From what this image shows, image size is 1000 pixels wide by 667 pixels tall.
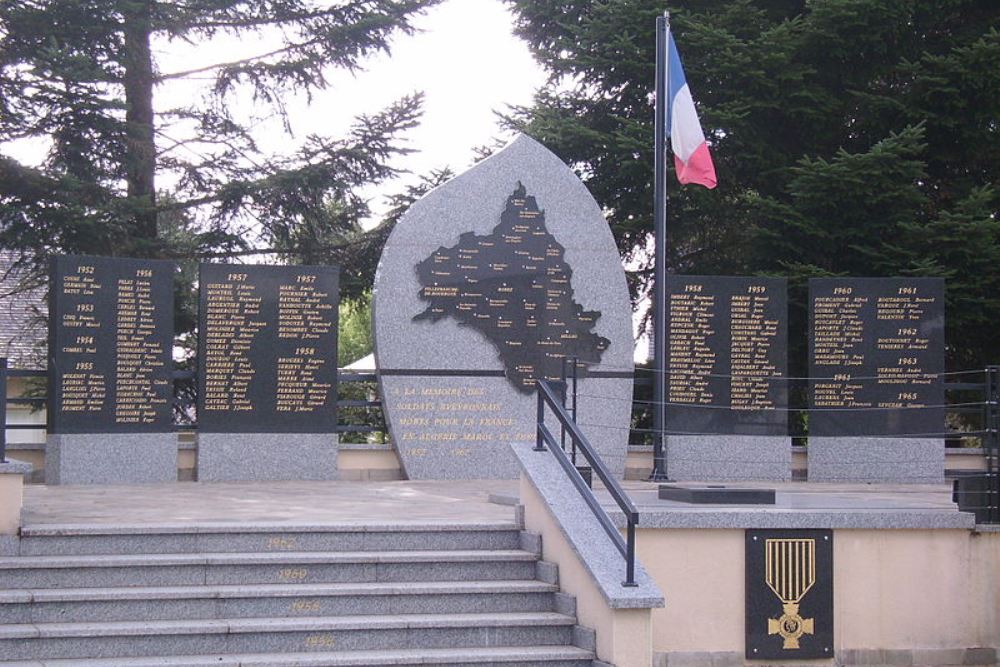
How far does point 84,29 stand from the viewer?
1973 centimetres

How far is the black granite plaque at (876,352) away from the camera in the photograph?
15070mm

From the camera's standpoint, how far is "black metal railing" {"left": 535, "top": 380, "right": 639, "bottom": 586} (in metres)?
8.15

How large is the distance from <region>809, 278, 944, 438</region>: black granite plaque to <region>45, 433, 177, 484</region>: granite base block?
7388mm

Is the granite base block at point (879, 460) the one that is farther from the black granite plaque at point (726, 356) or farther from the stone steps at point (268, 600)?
the stone steps at point (268, 600)

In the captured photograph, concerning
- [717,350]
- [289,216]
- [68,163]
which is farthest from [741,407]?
[68,163]

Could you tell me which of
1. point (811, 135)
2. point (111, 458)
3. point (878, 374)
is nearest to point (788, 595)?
point (878, 374)

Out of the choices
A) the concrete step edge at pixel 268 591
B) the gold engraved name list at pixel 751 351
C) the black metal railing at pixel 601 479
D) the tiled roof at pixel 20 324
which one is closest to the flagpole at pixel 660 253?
the gold engraved name list at pixel 751 351

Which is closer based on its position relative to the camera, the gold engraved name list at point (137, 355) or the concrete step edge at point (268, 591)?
the concrete step edge at point (268, 591)

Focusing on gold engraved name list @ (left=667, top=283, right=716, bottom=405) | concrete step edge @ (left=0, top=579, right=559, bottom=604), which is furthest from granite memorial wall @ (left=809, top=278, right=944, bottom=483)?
concrete step edge @ (left=0, top=579, right=559, bottom=604)

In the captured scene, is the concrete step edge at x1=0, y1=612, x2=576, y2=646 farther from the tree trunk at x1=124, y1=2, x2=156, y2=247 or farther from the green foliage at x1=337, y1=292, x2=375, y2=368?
the green foliage at x1=337, y1=292, x2=375, y2=368

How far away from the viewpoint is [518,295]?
15.1 metres

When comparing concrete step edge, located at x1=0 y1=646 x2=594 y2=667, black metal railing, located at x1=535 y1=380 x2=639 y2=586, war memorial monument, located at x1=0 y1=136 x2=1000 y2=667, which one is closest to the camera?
concrete step edge, located at x1=0 y1=646 x2=594 y2=667

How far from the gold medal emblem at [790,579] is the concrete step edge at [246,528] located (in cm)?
191

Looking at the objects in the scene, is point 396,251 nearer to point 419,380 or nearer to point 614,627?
point 419,380
